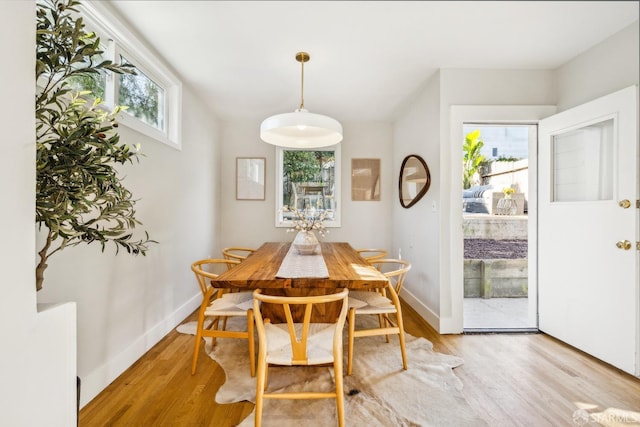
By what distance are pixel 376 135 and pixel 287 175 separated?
1.44 meters

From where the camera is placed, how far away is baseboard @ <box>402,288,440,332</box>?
107 inches

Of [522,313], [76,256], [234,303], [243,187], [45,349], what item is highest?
[243,187]

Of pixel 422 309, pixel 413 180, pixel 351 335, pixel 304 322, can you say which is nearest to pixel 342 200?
pixel 413 180

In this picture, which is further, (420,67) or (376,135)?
(376,135)

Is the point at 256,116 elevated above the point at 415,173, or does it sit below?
above

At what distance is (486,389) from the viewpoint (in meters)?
1.79

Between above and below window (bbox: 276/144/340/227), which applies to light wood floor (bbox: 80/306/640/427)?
below

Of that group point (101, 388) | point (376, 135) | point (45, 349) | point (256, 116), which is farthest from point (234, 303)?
point (376, 135)

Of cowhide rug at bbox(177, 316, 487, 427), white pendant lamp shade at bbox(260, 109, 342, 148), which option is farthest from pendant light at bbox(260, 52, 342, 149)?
cowhide rug at bbox(177, 316, 487, 427)

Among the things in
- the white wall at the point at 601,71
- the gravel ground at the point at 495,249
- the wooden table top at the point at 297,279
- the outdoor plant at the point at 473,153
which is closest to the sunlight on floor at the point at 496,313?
the gravel ground at the point at 495,249

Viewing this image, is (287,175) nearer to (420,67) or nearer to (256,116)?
(256,116)

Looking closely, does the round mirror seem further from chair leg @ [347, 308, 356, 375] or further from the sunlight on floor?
chair leg @ [347, 308, 356, 375]

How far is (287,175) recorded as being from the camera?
4.38 m

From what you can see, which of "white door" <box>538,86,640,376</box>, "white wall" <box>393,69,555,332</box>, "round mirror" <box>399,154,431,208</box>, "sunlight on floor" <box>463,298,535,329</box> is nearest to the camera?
"white door" <box>538,86,640,376</box>
